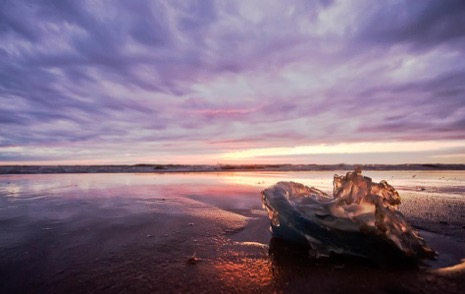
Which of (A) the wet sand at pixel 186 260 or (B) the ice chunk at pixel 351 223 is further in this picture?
(B) the ice chunk at pixel 351 223

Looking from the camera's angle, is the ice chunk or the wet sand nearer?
the wet sand

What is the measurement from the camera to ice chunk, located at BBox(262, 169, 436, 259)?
2.36 m

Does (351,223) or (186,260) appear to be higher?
(351,223)

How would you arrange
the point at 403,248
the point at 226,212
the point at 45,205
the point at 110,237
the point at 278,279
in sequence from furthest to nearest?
the point at 45,205 → the point at 226,212 → the point at 110,237 → the point at 403,248 → the point at 278,279

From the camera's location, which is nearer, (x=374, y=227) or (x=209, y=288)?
(x=209, y=288)

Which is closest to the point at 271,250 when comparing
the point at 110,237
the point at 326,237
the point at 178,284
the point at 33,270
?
the point at 326,237

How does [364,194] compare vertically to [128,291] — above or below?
above

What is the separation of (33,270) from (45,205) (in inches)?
144

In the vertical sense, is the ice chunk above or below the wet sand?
above

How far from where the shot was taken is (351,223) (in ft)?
8.09

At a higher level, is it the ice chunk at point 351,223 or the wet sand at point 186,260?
the ice chunk at point 351,223

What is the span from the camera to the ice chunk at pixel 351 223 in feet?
7.73

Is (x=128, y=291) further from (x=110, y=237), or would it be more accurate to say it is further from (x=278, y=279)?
(x=110, y=237)

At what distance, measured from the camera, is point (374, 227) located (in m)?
2.34
